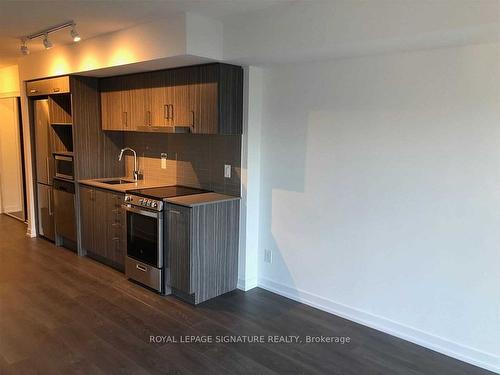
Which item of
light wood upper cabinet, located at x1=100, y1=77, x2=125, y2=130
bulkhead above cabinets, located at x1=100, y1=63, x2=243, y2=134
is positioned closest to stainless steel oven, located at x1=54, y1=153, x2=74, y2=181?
light wood upper cabinet, located at x1=100, y1=77, x2=125, y2=130

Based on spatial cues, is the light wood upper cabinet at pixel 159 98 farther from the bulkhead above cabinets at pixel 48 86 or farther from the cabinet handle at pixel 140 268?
the cabinet handle at pixel 140 268

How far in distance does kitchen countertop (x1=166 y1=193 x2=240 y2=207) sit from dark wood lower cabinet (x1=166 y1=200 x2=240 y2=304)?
37 mm

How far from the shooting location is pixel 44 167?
17.4 feet

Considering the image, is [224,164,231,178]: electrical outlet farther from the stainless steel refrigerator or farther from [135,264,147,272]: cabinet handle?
the stainless steel refrigerator

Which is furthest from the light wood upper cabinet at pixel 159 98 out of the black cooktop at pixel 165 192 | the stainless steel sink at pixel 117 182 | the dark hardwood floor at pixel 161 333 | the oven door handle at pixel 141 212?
the dark hardwood floor at pixel 161 333

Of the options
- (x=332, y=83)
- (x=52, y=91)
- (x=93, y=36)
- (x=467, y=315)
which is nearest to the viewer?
(x=467, y=315)

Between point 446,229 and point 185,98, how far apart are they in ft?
8.23

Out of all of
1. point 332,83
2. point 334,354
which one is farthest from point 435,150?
point 334,354

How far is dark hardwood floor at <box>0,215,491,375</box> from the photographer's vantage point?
8.61 ft

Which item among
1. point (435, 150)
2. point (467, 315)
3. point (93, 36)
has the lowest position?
point (467, 315)

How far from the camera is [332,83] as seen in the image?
3240 millimetres

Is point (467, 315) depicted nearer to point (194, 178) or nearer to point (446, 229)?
point (446, 229)

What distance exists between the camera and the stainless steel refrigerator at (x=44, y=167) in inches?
202

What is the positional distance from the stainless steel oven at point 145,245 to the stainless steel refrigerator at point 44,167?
1.91 meters
